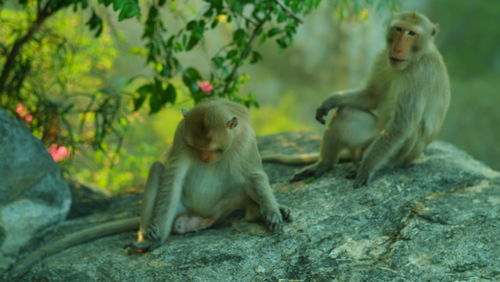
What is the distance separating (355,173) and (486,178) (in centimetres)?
108

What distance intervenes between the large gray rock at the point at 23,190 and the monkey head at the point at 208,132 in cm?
162

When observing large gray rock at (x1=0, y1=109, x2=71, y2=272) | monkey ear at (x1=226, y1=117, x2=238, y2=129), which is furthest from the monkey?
large gray rock at (x1=0, y1=109, x2=71, y2=272)

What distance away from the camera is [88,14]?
9.33 metres

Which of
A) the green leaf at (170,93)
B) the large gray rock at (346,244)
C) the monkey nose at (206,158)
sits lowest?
the large gray rock at (346,244)

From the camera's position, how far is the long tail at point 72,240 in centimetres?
438

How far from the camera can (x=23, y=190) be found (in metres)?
4.92

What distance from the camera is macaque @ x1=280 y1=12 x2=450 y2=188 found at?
5027 mm

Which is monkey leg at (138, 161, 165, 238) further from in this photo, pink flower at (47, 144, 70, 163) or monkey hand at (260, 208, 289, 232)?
pink flower at (47, 144, 70, 163)

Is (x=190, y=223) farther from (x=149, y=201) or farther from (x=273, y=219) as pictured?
(x=273, y=219)

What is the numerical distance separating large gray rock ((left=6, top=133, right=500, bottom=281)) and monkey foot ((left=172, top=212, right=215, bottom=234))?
8cm

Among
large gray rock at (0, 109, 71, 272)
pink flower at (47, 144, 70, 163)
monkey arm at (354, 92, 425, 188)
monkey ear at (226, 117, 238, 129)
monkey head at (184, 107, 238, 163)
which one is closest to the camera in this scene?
monkey head at (184, 107, 238, 163)

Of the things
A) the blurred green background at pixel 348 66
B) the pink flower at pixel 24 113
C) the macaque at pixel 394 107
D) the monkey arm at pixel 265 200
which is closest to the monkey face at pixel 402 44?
the macaque at pixel 394 107

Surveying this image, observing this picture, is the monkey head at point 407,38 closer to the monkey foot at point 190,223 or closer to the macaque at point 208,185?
the macaque at point 208,185

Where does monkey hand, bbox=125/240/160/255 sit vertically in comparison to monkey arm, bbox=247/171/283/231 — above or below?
below
